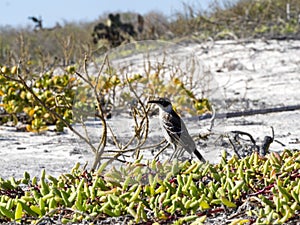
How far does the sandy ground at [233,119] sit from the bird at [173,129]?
3.7 inches

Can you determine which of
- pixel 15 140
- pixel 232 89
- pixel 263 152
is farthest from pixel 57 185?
pixel 232 89

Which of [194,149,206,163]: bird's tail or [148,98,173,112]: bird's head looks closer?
[148,98,173,112]: bird's head

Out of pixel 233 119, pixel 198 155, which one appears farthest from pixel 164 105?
pixel 233 119

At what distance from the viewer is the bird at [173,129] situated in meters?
2.24

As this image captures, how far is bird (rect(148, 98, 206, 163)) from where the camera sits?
224 centimetres

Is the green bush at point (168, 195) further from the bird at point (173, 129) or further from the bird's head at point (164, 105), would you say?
the bird's head at point (164, 105)

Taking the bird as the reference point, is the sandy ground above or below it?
below

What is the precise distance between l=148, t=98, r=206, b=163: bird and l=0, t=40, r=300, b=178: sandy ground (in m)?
0.09

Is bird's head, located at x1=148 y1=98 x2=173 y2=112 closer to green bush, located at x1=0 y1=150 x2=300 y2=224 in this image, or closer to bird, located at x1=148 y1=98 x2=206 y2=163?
bird, located at x1=148 y1=98 x2=206 y2=163

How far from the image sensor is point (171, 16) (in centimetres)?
1248

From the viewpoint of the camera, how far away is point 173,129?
2.25m

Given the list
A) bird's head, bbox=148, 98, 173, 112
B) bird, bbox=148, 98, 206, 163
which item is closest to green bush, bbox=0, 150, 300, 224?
bird, bbox=148, 98, 206, 163

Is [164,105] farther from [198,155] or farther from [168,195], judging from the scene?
[168,195]

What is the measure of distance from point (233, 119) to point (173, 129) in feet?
9.61
